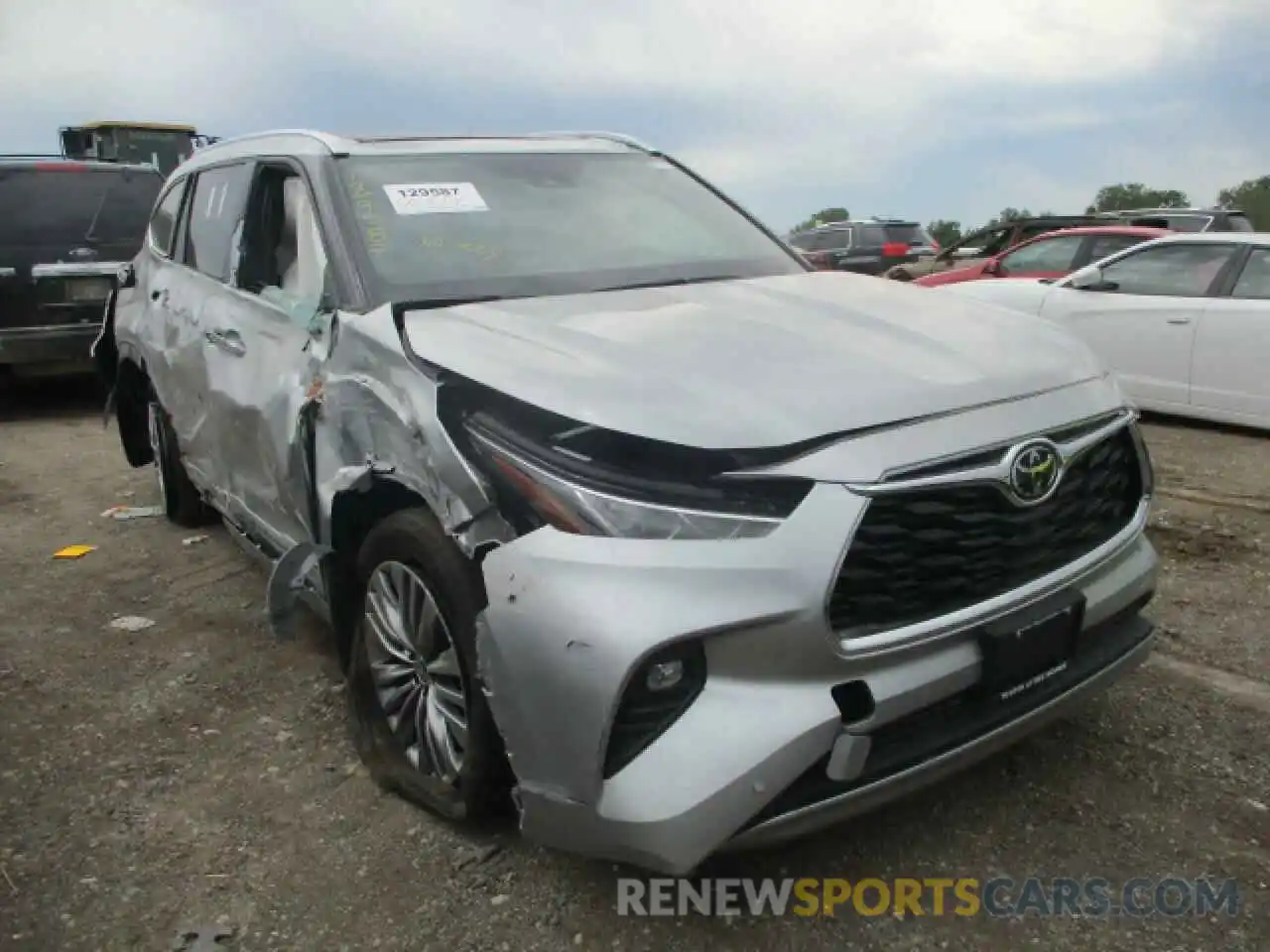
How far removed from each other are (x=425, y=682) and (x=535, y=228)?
149cm

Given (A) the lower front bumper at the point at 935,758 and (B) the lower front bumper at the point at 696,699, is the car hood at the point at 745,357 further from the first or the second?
(A) the lower front bumper at the point at 935,758

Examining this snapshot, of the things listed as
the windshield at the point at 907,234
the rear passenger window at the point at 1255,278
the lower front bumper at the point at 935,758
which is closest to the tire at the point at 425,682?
the lower front bumper at the point at 935,758

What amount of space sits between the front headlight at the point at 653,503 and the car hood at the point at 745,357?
3.8 inches

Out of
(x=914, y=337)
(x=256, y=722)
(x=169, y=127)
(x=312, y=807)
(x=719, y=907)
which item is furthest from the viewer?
(x=169, y=127)

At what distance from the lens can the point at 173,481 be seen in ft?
17.6

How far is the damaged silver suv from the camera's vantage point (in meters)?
2.09

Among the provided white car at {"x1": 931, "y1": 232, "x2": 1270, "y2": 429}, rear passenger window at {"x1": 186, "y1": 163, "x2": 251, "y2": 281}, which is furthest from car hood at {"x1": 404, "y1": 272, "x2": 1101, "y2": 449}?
white car at {"x1": 931, "y1": 232, "x2": 1270, "y2": 429}

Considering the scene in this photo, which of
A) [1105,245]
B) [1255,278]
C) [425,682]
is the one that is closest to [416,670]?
[425,682]

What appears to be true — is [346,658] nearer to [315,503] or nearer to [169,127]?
[315,503]

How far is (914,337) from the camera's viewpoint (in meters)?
2.70

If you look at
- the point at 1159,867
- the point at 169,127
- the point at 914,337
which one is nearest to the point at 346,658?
the point at 914,337

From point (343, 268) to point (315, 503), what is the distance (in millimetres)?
679

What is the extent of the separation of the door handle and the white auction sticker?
→ 0.81 meters

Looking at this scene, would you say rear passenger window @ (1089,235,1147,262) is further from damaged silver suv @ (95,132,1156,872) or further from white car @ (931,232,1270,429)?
damaged silver suv @ (95,132,1156,872)
